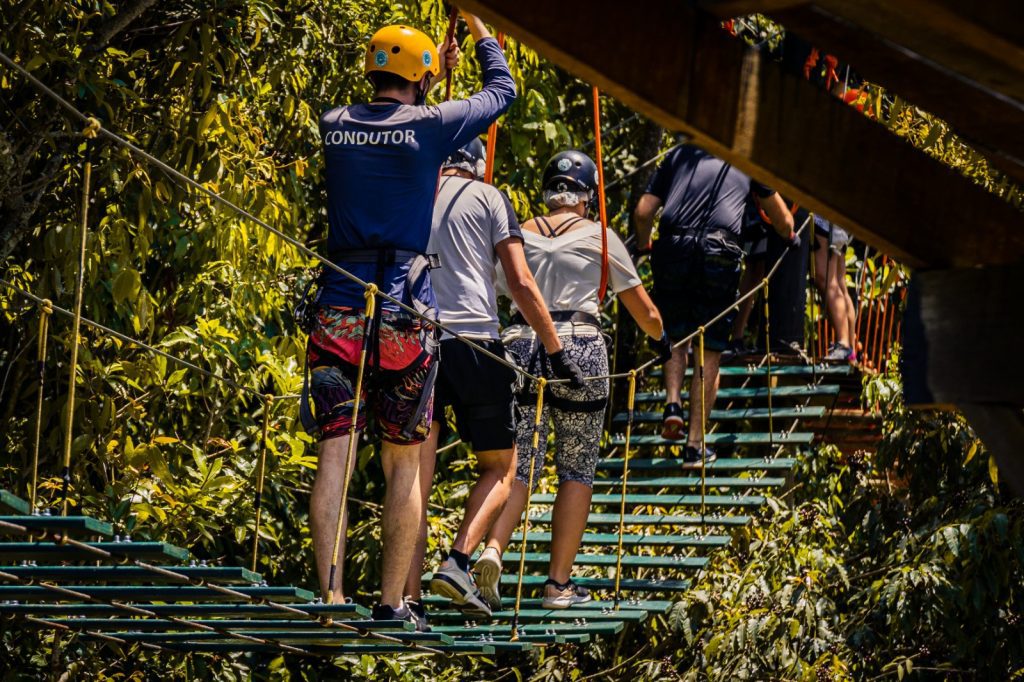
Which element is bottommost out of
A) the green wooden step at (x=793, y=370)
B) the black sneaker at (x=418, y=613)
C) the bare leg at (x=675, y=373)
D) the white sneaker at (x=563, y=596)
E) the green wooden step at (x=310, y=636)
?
the green wooden step at (x=310, y=636)

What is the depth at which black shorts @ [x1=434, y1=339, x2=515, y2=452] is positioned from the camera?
5.57m

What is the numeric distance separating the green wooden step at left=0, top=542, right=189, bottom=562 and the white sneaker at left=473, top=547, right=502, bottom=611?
171cm

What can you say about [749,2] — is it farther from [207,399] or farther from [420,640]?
[207,399]

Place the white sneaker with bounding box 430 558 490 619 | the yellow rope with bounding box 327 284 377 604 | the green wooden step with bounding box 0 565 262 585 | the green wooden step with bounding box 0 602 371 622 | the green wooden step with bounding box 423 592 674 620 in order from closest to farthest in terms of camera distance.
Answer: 1. the green wooden step with bounding box 0 565 262 585
2. the green wooden step with bounding box 0 602 371 622
3. the yellow rope with bounding box 327 284 377 604
4. the white sneaker with bounding box 430 558 490 619
5. the green wooden step with bounding box 423 592 674 620

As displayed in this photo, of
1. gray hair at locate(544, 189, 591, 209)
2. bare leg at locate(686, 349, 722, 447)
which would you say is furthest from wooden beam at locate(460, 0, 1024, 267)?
bare leg at locate(686, 349, 722, 447)

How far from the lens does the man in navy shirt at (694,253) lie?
292 inches

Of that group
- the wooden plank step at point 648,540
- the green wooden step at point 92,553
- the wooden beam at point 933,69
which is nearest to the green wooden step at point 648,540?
the wooden plank step at point 648,540

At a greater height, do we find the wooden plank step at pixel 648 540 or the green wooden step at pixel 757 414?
the green wooden step at pixel 757 414

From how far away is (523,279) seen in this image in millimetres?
5637

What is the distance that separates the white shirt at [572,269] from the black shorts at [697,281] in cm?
116

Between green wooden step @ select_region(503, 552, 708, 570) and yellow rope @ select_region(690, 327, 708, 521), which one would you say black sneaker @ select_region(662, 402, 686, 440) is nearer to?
yellow rope @ select_region(690, 327, 708, 521)

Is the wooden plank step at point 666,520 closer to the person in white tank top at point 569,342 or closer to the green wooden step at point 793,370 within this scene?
the person in white tank top at point 569,342

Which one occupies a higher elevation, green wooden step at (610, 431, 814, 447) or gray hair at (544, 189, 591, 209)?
gray hair at (544, 189, 591, 209)

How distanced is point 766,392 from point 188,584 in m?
4.11
